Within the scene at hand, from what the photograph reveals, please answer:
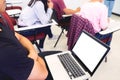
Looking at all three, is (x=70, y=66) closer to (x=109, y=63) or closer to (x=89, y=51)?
(x=89, y=51)

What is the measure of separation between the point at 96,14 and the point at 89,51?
955 millimetres

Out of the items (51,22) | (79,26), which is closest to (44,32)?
(51,22)

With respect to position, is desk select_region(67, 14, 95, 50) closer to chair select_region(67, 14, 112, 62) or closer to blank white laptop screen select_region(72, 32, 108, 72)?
chair select_region(67, 14, 112, 62)

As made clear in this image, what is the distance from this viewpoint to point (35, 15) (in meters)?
2.13

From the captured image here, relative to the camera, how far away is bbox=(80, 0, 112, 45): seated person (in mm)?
2033

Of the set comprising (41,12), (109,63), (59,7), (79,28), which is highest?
(41,12)

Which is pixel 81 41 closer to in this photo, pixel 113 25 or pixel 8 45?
pixel 8 45

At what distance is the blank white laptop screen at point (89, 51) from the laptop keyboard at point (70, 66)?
0.06 metres

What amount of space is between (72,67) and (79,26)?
1.00 metres

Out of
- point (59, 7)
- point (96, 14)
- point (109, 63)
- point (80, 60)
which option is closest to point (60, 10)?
point (59, 7)

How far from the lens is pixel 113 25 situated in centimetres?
222

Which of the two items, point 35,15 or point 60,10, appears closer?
point 35,15

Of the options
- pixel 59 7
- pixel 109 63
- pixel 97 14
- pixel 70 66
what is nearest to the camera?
pixel 70 66

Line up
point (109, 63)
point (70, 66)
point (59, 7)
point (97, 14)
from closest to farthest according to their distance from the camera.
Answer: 1. point (70, 66)
2. point (97, 14)
3. point (109, 63)
4. point (59, 7)
